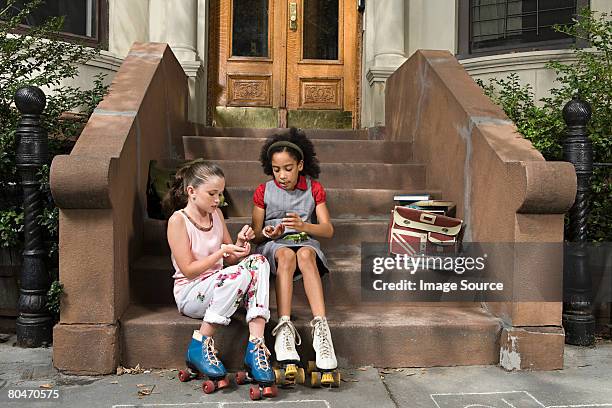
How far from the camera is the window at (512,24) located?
689 cm

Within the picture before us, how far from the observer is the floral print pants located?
3.11m

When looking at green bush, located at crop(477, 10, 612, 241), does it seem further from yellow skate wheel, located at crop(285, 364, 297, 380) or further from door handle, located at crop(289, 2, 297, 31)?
door handle, located at crop(289, 2, 297, 31)

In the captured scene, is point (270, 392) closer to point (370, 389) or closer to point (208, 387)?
point (208, 387)

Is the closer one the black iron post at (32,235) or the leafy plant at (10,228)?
the black iron post at (32,235)

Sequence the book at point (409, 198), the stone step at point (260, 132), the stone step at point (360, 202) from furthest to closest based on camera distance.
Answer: the stone step at point (260, 132) < the stone step at point (360, 202) < the book at point (409, 198)

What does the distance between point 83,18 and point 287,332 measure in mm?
5143

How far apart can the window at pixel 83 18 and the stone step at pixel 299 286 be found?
150 inches

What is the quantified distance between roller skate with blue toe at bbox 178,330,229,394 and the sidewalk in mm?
43

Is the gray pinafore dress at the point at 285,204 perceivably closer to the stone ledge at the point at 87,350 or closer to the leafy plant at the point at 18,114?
the stone ledge at the point at 87,350

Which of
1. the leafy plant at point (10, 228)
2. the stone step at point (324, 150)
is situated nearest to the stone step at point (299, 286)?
the leafy plant at point (10, 228)

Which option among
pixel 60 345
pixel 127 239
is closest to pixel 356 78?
pixel 127 239

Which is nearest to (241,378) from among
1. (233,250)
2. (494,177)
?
(233,250)

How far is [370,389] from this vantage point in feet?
10.0

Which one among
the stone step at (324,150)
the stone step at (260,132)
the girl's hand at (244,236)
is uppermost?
the stone step at (260,132)
